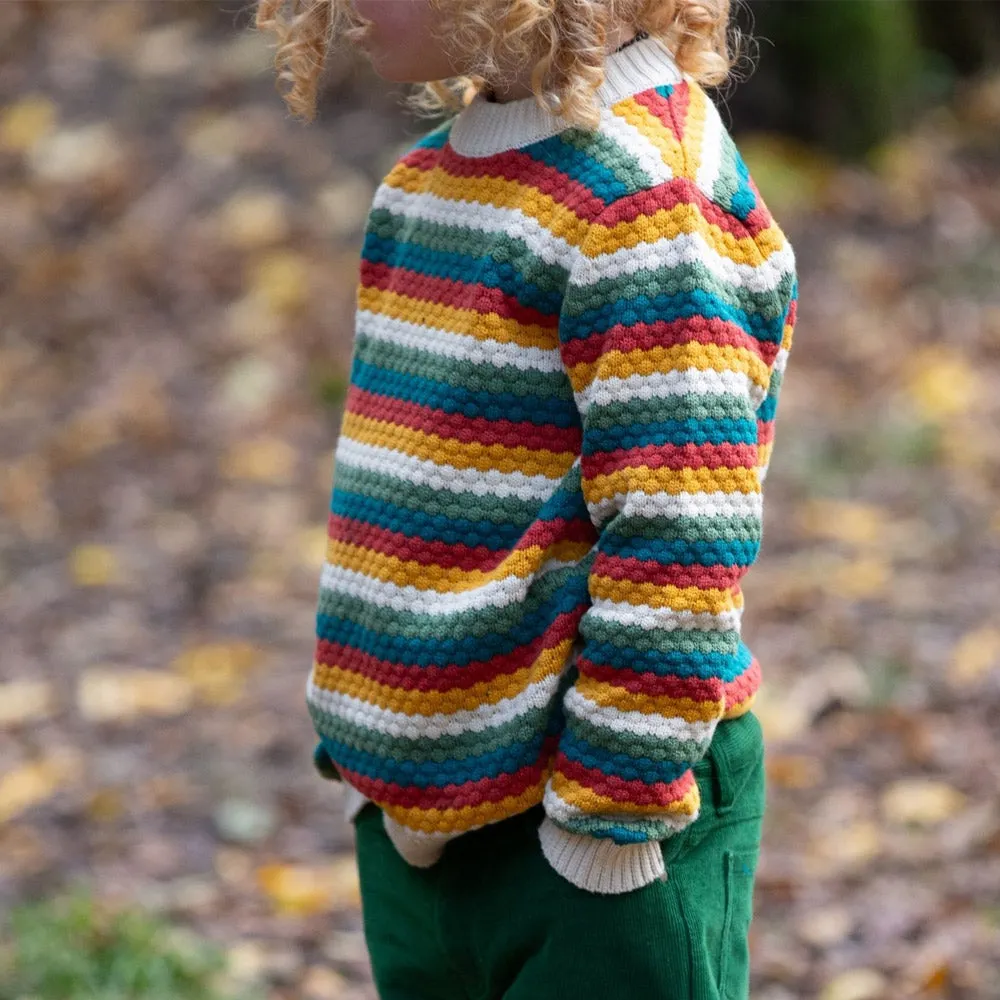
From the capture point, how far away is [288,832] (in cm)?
328

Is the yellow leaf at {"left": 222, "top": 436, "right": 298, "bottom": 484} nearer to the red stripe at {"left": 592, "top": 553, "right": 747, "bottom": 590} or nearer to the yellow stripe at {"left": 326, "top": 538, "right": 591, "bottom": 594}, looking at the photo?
the yellow stripe at {"left": 326, "top": 538, "right": 591, "bottom": 594}

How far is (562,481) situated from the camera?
60.2 inches

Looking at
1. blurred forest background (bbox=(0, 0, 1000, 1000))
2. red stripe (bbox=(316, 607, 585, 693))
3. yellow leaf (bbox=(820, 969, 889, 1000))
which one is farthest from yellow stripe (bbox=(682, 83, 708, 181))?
yellow leaf (bbox=(820, 969, 889, 1000))

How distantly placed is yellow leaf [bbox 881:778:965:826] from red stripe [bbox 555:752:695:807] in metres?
1.92

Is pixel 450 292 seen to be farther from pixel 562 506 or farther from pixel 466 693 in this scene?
pixel 466 693

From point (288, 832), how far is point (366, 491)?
6.03 feet

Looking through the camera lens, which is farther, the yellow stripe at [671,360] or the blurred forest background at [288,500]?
the blurred forest background at [288,500]

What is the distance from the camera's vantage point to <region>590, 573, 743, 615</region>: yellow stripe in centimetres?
143

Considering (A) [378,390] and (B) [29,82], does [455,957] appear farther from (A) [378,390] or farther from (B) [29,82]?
(B) [29,82]

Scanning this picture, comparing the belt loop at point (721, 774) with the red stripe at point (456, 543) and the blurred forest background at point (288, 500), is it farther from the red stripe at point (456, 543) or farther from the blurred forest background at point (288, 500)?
the blurred forest background at point (288, 500)

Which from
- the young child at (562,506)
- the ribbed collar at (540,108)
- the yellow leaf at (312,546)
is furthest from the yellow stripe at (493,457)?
the yellow leaf at (312,546)

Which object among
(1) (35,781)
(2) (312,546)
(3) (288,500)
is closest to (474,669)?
(1) (35,781)

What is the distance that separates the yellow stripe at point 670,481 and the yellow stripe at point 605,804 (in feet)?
0.92

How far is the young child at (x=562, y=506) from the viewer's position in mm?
1438
